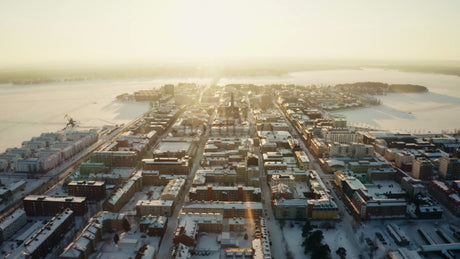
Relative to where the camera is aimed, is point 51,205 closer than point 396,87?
Yes

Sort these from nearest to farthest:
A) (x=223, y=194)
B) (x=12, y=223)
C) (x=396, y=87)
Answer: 1. (x=12, y=223)
2. (x=223, y=194)
3. (x=396, y=87)

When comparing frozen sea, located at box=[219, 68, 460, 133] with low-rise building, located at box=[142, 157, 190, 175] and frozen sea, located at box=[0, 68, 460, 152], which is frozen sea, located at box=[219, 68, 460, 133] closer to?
frozen sea, located at box=[0, 68, 460, 152]

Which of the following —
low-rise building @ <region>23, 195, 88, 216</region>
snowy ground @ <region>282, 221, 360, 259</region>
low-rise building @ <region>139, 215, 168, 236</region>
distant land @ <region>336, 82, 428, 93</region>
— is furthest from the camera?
distant land @ <region>336, 82, 428, 93</region>

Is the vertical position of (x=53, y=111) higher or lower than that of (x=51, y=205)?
higher

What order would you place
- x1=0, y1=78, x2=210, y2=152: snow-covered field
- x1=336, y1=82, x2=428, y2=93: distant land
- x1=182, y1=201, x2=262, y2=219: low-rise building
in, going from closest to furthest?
x1=182, y1=201, x2=262, y2=219: low-rise building < x1=0, y1=78, x2=210, y2=152: snow-covered field < x1=336, y1=82, x2=428, y2=93: distant land

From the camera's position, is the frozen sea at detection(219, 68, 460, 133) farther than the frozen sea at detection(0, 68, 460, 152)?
Yes

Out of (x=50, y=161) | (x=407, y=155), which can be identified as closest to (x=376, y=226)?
(x=407, y=155)

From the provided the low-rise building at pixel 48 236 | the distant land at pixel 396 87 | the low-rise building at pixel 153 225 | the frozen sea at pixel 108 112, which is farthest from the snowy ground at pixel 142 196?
the distant land at pixel 396 87

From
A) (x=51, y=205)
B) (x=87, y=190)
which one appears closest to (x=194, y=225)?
(x=87, y=190)

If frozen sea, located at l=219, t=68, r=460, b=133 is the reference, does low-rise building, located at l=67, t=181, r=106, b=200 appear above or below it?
below

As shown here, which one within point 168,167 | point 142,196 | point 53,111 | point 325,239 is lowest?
point 325,239

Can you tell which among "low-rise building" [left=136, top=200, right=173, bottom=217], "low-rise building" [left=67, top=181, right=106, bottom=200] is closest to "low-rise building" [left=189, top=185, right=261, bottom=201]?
"low-rise building" [left=136, top=200, right=173, bottom=217]

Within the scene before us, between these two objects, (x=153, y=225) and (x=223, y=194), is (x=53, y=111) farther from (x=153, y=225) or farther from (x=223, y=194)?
(x=153, y=225)
